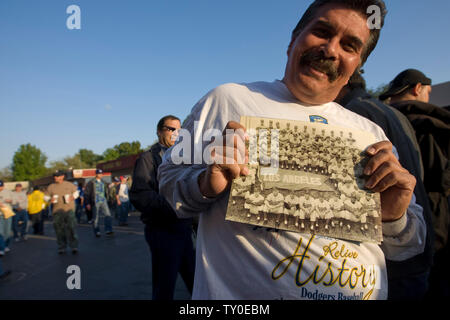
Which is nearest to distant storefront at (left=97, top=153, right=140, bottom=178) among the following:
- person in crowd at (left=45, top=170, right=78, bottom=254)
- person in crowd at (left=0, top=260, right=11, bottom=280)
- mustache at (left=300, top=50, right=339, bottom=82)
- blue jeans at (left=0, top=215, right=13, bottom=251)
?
blue jeans at (left=0, top=215, right=13, bottom=251)

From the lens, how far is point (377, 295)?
1.08 m

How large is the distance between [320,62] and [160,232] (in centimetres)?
235

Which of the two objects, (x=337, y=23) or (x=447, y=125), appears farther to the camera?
(x=447, y=125)

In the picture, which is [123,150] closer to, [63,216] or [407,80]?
[63,216]

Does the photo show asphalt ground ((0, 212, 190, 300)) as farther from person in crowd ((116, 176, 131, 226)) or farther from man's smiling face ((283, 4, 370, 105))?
man's smiling face ((283, 4, 370, 105))

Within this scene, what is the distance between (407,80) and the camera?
2.45 metres

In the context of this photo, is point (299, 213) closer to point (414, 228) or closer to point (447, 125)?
point (414, 228)

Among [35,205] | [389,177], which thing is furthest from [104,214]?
[389,177]

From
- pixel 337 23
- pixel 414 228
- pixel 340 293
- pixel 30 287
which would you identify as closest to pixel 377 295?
pixel 340 293

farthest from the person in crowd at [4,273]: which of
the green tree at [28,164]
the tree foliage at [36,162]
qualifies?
the green tree at [28,164]

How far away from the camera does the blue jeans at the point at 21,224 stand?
32.9 feet

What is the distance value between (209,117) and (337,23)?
2.23 ft

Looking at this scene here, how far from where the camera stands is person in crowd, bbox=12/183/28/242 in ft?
31.5

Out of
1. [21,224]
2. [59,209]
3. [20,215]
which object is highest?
[59,209]
